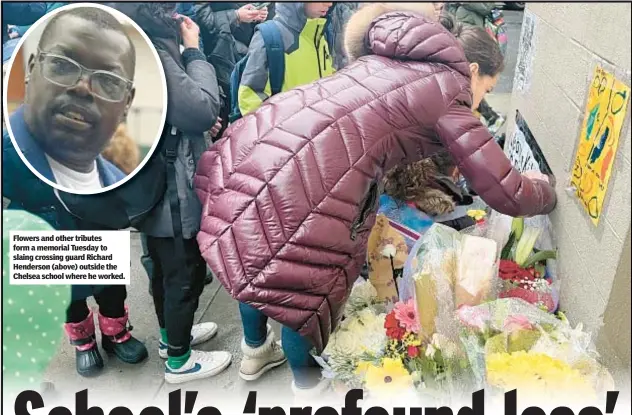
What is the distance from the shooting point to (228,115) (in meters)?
1.52

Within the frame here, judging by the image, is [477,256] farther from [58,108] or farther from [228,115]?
[58,108]

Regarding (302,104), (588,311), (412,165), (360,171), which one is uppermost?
(302,104)

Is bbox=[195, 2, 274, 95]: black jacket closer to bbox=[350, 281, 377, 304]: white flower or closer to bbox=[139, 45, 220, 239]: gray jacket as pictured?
bbox=[139, 45, 220, 239]: gray jacket

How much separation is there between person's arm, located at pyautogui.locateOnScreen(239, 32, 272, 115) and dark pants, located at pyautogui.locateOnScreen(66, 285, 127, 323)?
0.61 meters

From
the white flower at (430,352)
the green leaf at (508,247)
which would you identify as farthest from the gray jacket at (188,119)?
the green leaf at (508,247)

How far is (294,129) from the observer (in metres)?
1.27

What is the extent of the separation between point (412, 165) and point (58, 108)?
86cm

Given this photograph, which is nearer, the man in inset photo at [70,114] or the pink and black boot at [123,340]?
the man in inset photo at [70,114]

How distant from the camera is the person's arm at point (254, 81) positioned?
4.98 feet

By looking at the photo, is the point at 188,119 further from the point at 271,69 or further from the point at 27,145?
the point at 27,145

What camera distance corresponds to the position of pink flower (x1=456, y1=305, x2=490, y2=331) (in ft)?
3.93

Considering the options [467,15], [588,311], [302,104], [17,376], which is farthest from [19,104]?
[588,311]

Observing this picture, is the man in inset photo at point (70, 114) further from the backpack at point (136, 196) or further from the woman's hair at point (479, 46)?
the woman's hair at point (479, 46)

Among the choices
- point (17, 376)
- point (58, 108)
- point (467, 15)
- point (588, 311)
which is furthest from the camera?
point (17, 376)
